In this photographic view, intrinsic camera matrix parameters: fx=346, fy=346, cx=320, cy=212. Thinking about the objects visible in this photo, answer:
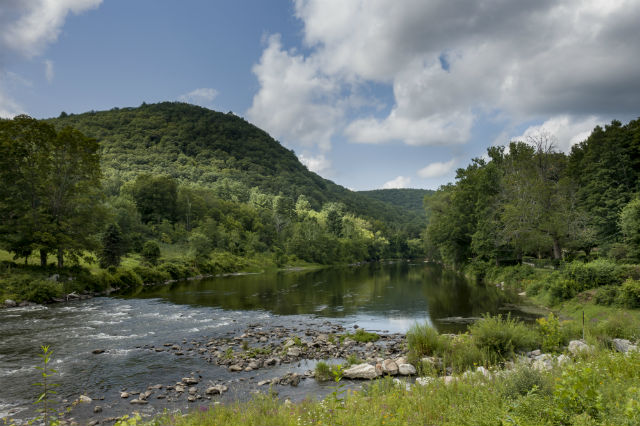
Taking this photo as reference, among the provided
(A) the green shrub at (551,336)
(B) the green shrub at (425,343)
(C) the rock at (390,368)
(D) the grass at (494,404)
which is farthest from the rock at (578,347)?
(C) the rock at (390,368)

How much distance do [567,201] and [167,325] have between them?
43122 millimetres

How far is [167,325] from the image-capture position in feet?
80.2

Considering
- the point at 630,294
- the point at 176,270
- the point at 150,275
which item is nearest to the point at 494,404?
the point at 630,294

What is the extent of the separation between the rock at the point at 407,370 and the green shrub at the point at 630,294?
54.0ft

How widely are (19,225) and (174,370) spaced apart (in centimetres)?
3015

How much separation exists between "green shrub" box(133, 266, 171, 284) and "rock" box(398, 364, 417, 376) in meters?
45.8

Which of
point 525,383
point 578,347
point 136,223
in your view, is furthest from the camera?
point 136,223

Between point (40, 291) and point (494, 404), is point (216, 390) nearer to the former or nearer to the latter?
point (494, 404)

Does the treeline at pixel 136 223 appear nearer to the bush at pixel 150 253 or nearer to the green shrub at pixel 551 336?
the bush at pixel 150 253

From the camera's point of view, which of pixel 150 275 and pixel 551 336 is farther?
pixel 150 275

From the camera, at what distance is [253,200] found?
15612 cm

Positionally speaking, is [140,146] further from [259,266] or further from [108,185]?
[259,266]

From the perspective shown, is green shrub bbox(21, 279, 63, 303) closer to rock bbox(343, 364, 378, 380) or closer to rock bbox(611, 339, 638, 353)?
rock bbox(343, 364, 378, 380)

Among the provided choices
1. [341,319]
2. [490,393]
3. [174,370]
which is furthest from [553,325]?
[174,370]
